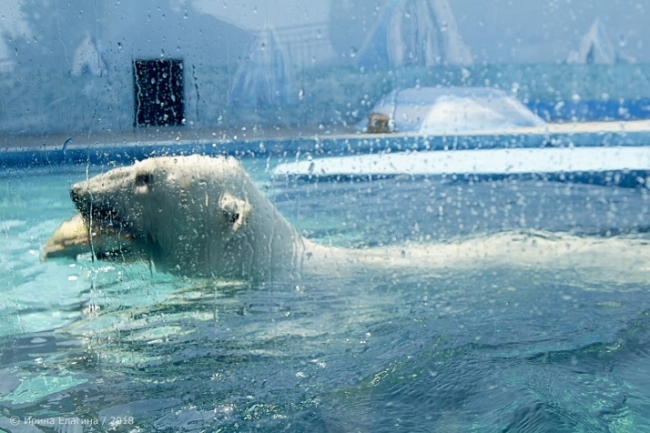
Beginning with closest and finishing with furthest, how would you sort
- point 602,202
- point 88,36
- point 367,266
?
point 367,266
point 88,36
point 602,202

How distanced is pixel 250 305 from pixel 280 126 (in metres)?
1.06

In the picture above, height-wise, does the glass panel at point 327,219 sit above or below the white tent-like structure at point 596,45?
below

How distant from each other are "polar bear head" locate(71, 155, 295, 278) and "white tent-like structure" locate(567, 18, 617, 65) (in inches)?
66.9

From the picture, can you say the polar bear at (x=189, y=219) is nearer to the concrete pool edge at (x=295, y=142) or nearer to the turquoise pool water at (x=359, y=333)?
the turquoise pool water at (x=359, y=333)

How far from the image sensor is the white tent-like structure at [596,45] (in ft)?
11.7

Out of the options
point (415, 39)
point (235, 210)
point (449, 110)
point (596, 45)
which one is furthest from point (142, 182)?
point (596, 45)

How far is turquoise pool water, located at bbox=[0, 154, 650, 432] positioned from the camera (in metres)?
2.02

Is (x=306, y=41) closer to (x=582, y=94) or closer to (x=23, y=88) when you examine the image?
(x=582, y=94)

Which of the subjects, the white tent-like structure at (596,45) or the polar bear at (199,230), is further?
the white tent-like structure at (596,45)

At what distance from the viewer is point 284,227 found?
128 inches

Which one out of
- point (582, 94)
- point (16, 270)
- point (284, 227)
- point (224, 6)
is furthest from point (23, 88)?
point (582, 94)

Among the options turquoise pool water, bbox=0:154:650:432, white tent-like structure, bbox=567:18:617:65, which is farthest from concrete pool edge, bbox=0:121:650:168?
white tent-like structure, bbox=567:18:617:65

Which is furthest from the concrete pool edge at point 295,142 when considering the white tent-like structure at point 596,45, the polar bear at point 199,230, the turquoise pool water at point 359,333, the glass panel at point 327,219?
the white tent-like structure at point 596,45

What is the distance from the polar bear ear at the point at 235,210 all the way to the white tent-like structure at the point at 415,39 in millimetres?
1104
